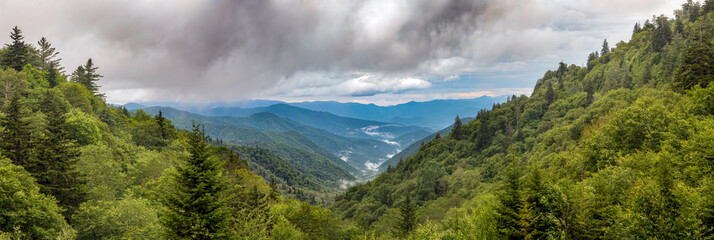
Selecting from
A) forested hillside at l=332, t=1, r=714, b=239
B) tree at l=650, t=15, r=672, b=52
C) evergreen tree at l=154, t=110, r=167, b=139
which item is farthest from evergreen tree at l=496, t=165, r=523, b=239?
tree at l=650, t=15, r=672, b=52

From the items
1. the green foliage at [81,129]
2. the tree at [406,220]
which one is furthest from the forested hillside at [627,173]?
the green foliage at [81,129]

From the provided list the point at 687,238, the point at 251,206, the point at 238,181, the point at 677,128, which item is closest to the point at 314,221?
the point at 251,206

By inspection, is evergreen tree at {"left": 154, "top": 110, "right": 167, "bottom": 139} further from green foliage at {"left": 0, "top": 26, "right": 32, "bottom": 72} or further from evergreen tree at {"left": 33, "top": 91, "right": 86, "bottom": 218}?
evergreen tree at {"left": 33, "top": 91, "right": 86, "bottom": 218}

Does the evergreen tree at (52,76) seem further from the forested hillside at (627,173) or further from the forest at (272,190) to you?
the forested hillside at (627,173)

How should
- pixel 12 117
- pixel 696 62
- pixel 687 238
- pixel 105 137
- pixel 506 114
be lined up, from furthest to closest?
1. pixel 506 114
2. pixel 105 137
3. pixel 696 62
4. pixel 12 117
5. pixel 687 238

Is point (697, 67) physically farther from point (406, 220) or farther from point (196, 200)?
point (196, 200)

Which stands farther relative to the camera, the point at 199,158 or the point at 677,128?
the point at 677,128

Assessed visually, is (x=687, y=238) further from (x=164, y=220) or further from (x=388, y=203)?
(x=388, y=203)

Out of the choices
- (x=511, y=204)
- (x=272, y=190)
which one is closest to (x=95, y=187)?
(x=272, y=190)
